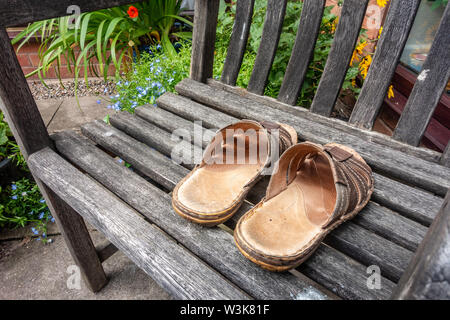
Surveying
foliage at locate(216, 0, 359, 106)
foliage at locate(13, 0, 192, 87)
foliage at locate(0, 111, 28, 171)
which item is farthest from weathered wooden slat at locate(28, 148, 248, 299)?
foliage at locate(13, 0, 192, 87)

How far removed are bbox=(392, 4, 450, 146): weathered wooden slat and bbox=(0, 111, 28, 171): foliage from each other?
2.24m

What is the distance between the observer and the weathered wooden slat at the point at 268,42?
1.35 metres

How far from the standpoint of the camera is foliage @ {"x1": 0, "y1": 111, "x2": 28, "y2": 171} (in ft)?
6.28

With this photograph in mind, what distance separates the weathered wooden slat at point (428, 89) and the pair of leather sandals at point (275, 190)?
0.28 m

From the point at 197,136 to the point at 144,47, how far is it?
1935mm

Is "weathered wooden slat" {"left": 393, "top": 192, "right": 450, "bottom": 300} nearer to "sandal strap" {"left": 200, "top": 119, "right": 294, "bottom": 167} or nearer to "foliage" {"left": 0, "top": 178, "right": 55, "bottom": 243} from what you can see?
"sandal strap" {"left": 200, "top": 119, "right": 294, "bottom": 167}

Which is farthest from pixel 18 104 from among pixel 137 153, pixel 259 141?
pixel 259 141

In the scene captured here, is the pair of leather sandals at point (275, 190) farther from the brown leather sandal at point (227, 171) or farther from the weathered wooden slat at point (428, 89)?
the weathered wooden slat at point (428, 89)

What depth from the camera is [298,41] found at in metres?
1.31

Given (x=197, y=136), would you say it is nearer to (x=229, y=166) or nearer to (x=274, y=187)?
(x=229, y=166)

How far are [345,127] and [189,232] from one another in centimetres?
83

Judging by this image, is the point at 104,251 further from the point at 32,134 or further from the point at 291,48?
the point at 291,48

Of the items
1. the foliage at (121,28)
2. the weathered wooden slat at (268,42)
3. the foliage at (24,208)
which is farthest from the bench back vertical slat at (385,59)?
the foliage at (24,208)
